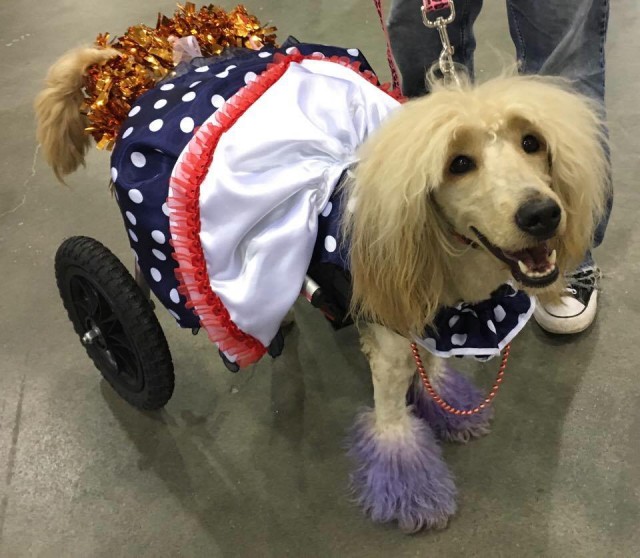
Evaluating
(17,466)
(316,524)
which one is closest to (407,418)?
(316,524)

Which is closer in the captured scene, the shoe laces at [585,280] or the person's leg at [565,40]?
the person's leg at [565,40]

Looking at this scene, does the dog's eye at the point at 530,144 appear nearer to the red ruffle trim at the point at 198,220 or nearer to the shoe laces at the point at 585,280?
the red ruffle trim at the point at 198,220

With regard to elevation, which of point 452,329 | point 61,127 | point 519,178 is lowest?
point 452,329

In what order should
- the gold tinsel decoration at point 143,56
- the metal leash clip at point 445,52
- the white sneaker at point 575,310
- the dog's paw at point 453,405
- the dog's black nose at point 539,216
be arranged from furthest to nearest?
the white sneaker at point 575,310, the dog's paw at point 453,405, the gold tinsel decoration at point 143,56, the metal leash clip at point 445,52, the dog's black nose at point 539,216

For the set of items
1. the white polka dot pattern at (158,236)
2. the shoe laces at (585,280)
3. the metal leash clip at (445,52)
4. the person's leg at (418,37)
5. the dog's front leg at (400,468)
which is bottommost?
the dog's front leg at (400,468)

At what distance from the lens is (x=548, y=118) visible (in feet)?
2.30

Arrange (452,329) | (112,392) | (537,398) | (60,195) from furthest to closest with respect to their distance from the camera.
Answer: (60,195) → (112,392) → (537,398) → (452,329)

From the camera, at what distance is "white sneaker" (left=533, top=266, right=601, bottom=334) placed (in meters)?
1.26

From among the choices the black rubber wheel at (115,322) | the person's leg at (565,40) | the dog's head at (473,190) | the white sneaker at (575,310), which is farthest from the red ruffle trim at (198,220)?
the white sneaker at (575,310)

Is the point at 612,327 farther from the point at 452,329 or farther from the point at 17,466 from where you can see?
the point at 17,466

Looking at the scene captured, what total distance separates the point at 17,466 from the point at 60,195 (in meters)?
0.88

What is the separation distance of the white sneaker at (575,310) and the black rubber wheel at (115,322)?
2.45 ft

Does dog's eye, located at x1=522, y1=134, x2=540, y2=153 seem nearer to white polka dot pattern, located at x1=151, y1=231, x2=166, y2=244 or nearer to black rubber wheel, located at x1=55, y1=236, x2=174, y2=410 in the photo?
white polka dot pattern, located at x1=151, y1=231, x2=166, y2=244

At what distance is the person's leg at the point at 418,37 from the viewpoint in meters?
1.17
